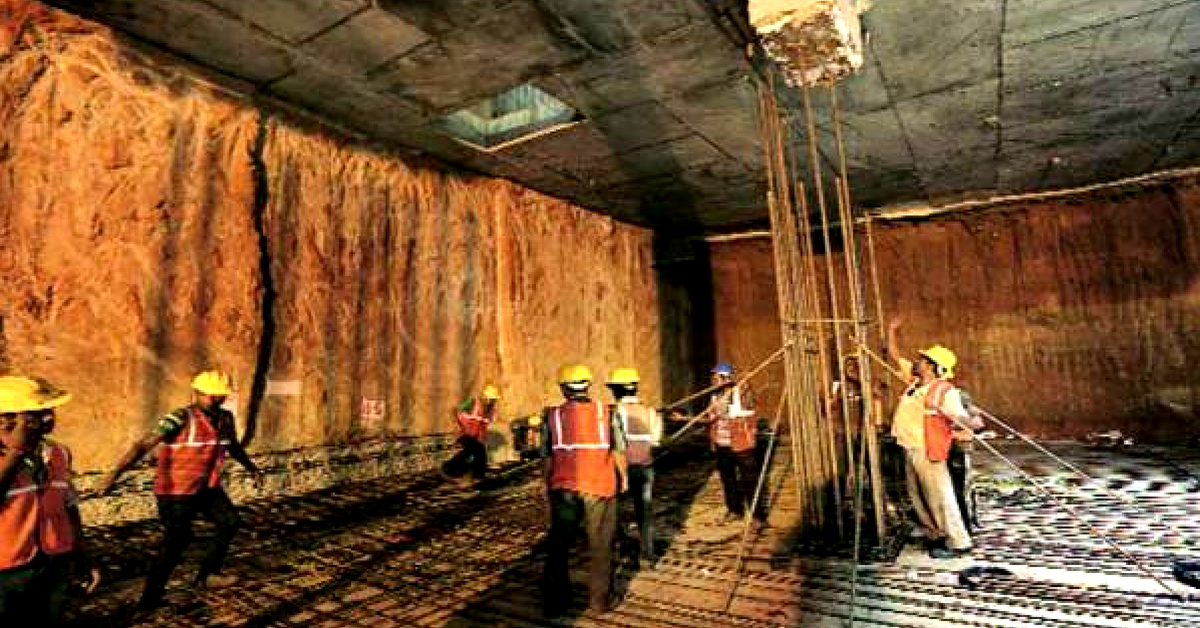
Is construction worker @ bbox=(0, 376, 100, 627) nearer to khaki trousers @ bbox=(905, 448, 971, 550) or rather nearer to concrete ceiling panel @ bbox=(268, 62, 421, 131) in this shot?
concrete ceiling panel @ bbox=(268, 62, 421, 131)

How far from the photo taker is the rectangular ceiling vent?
8648mm

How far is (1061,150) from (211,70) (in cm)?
1213

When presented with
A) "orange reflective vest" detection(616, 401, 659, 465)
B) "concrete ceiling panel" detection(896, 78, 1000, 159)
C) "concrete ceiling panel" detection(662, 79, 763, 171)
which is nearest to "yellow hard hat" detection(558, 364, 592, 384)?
"orange reflective vest" detection(616, 401, 659, 465)

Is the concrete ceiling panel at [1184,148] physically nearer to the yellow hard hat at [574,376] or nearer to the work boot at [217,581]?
the yellow hard hat at [574,376]

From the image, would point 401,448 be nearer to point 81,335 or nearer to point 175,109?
point 81,335

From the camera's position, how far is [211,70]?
6.97 metres

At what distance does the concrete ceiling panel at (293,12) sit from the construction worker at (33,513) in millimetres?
4311

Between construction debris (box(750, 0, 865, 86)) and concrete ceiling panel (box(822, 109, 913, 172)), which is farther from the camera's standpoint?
concrete ceiling panel (box(822, 109, 913, 172))

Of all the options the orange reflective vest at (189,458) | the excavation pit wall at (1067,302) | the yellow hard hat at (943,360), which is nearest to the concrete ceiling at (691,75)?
the excavation pit wall at (1067,302)

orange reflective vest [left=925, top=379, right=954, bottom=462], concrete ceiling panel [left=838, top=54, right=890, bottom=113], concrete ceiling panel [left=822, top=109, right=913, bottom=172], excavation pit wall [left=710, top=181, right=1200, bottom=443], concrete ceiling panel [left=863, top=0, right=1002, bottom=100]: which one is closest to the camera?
orange reflective vest [left=925, top=379, right=954, bottom=462]

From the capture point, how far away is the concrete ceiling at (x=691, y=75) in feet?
19.3

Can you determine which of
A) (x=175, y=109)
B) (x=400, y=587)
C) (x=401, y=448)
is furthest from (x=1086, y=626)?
(x=175, y=109)

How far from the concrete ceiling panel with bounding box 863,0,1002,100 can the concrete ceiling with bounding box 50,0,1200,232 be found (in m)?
0.02

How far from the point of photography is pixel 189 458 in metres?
4.34
